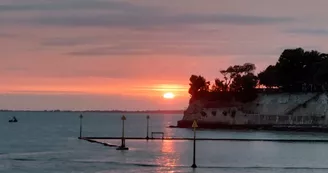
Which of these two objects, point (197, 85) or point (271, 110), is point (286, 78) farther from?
point (197, 85)

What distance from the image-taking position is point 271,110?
16188 cm

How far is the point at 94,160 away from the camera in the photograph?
219ft

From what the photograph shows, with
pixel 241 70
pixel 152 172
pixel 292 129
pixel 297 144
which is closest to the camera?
pixel 152 172

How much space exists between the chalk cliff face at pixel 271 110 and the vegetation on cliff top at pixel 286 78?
2262 millimetres

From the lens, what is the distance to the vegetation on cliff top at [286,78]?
160 meters

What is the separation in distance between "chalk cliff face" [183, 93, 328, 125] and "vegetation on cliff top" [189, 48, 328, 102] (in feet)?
7.42

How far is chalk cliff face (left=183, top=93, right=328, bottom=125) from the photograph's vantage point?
6088 inches

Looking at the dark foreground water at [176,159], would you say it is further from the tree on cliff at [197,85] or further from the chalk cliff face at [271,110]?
the tree on cliff at [197,85]

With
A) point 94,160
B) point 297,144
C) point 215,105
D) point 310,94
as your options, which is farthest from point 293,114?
point 94,160

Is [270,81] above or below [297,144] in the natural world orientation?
above

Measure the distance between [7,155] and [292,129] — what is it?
275ft

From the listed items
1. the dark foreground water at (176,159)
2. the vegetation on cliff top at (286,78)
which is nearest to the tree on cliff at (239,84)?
the vegetation on cliff top at (286,78)

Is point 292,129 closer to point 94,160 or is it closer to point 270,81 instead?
point 270,81

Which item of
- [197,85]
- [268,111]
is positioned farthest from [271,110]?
[197,85]
